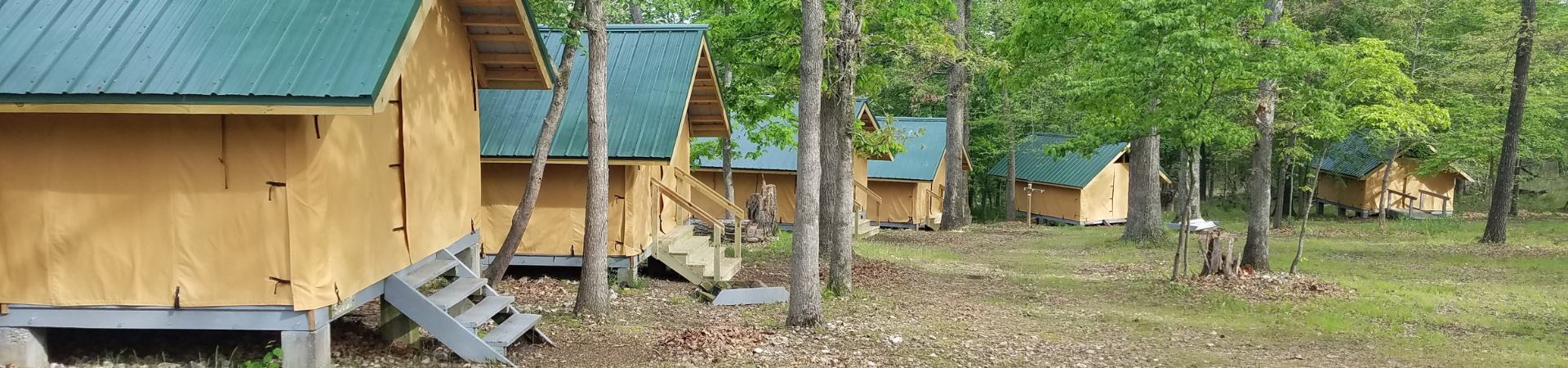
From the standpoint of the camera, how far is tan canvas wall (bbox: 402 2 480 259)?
8.30 metres

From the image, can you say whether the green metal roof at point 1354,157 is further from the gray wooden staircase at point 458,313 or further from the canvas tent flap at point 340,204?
the canvas tent flap at point 340,204

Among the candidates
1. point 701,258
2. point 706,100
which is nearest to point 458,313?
point 701,258

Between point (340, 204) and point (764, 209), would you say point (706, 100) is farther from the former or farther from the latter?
point (340, 204)

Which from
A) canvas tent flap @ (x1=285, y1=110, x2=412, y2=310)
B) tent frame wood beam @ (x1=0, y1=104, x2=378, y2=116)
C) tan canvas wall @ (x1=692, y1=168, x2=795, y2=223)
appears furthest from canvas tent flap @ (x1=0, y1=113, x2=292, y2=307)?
tan canvas wall @ (x1=692, y1=168, x2=795, y2=223)

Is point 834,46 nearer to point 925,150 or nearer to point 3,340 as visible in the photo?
point 3,340

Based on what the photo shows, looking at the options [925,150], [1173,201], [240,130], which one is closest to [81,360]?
[240,130]

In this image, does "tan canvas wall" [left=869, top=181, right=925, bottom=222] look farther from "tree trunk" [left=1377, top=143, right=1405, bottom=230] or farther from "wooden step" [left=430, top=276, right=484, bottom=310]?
"wooden step" [left=430, top=276, right=484, bottom=310]

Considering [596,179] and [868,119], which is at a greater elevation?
[868,119]

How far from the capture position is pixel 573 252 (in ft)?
44.3

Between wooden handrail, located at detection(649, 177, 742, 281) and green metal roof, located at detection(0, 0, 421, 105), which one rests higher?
green metal roof, located at detection(0, 0, 421, 105)

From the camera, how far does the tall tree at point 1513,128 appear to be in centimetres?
1950

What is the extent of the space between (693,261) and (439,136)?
579 centimetres

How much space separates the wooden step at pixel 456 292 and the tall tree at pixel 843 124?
5049 millimetres

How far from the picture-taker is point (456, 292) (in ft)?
27.8
